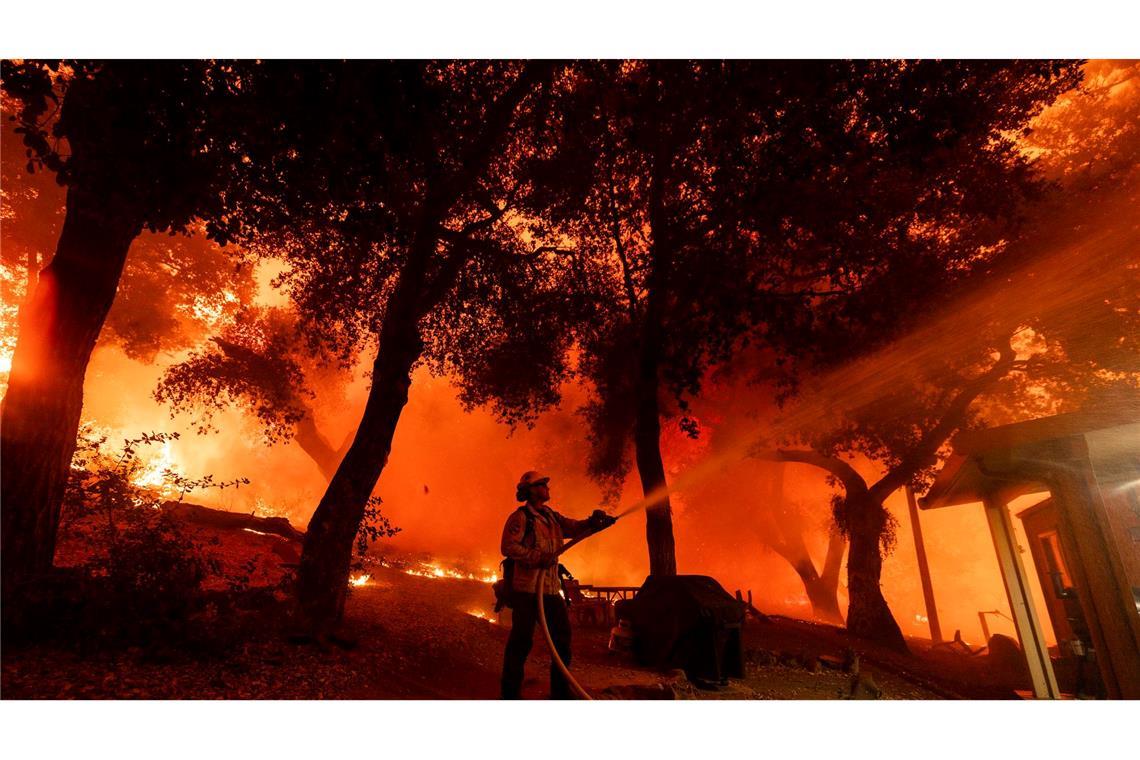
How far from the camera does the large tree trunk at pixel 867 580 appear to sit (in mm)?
15602

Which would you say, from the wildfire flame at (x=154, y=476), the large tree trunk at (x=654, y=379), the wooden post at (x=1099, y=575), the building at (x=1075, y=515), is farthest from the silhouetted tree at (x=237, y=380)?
the wooden post at (x=1099, y=575)

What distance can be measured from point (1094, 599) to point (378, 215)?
1185 centimetres

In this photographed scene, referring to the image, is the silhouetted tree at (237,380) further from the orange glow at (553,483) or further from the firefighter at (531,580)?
the firefighter at (531,580)

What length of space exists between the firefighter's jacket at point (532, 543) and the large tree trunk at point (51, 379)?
5.45 metres

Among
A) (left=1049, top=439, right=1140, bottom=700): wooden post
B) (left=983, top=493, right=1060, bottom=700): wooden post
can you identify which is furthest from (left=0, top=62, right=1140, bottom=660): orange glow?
(left=1049, top=439, right=1140, bottom=700): wooden post

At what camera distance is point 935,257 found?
43.9 feet

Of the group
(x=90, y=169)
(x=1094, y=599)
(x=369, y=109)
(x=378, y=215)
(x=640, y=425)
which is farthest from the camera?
(x=640, y=425)

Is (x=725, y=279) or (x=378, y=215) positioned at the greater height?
(x=725, y=279)

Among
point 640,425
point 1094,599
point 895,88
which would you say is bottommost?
point 1094,599

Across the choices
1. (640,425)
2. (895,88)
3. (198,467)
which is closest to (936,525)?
(640,425)

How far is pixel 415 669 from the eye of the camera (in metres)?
7.49

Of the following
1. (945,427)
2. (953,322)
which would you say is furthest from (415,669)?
(945,427)

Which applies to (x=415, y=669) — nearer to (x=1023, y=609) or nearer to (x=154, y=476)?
(x=1023, y=609)

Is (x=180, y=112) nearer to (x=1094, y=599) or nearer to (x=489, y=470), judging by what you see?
(x=1094, y=599)
